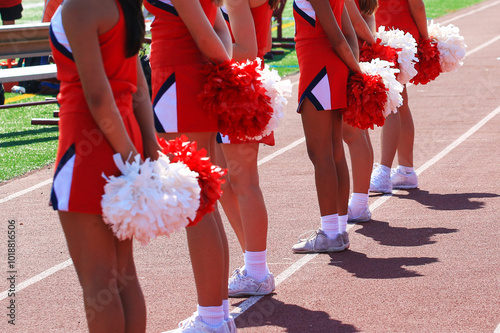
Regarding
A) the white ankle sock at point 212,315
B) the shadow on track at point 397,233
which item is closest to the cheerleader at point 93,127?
the white ankle sock at point 212,315

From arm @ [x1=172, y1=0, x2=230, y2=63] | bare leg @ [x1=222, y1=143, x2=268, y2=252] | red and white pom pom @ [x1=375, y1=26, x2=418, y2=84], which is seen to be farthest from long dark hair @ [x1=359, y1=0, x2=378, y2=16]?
arm @ [x1=172, y1=0, x2=230, y2=63]

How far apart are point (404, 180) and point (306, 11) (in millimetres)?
2652

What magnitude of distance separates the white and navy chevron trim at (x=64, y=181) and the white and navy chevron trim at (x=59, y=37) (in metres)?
0.34

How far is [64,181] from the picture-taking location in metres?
2.96

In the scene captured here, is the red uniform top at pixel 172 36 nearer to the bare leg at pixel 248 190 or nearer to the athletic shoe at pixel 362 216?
the bare leg at pixel 248 190

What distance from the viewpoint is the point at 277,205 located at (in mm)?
6957

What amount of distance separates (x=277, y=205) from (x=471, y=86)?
A: 7.39 meters

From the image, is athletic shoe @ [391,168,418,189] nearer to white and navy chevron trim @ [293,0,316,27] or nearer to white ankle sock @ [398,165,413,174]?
white ankle sock @ [398,165,413,174]

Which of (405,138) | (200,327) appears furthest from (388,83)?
(200,327)

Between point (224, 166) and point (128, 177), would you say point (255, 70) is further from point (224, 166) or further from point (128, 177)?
point (128, 177)

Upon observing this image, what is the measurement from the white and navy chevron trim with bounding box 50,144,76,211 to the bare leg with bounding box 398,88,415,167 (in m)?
4.94

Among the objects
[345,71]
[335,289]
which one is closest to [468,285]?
[335,289]

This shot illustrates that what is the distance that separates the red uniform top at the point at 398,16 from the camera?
7.22 metres

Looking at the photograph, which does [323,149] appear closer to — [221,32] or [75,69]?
[221,32]
